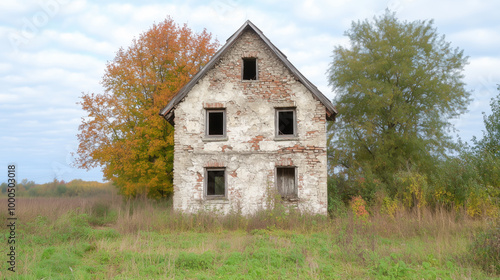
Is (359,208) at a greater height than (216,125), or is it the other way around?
(216,125)

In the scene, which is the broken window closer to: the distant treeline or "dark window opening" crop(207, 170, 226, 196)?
"dark window opening" crop(207, 170, 226, 196)

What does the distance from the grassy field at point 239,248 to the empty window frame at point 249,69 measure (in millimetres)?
6320

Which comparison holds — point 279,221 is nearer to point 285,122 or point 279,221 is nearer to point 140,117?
point 285,122

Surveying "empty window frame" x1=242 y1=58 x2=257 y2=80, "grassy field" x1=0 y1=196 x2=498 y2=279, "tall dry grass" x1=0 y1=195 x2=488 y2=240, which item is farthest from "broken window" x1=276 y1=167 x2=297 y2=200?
"empty window frame" x1=242 y1=58 x2=257 y2=80

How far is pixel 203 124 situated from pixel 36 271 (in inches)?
349

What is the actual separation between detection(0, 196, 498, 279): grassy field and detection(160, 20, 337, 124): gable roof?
4.29m

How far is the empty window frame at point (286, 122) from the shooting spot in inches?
581

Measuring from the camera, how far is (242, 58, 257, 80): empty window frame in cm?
1559

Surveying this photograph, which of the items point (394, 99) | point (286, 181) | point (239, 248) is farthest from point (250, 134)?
point (394, 99)

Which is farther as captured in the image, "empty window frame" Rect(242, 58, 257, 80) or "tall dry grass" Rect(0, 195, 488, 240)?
"empty window frame" Rect(242, 58, 257, 80)

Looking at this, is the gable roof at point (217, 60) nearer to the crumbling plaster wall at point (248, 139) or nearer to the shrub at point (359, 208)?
the crumbling plaster wall at point (248, 139)

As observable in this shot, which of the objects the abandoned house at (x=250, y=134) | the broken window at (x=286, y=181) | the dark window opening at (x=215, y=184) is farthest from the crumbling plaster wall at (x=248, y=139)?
the dark window opening at (x=215, y=184)

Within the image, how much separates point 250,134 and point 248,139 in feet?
0.71

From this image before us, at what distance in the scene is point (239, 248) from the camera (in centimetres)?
865
